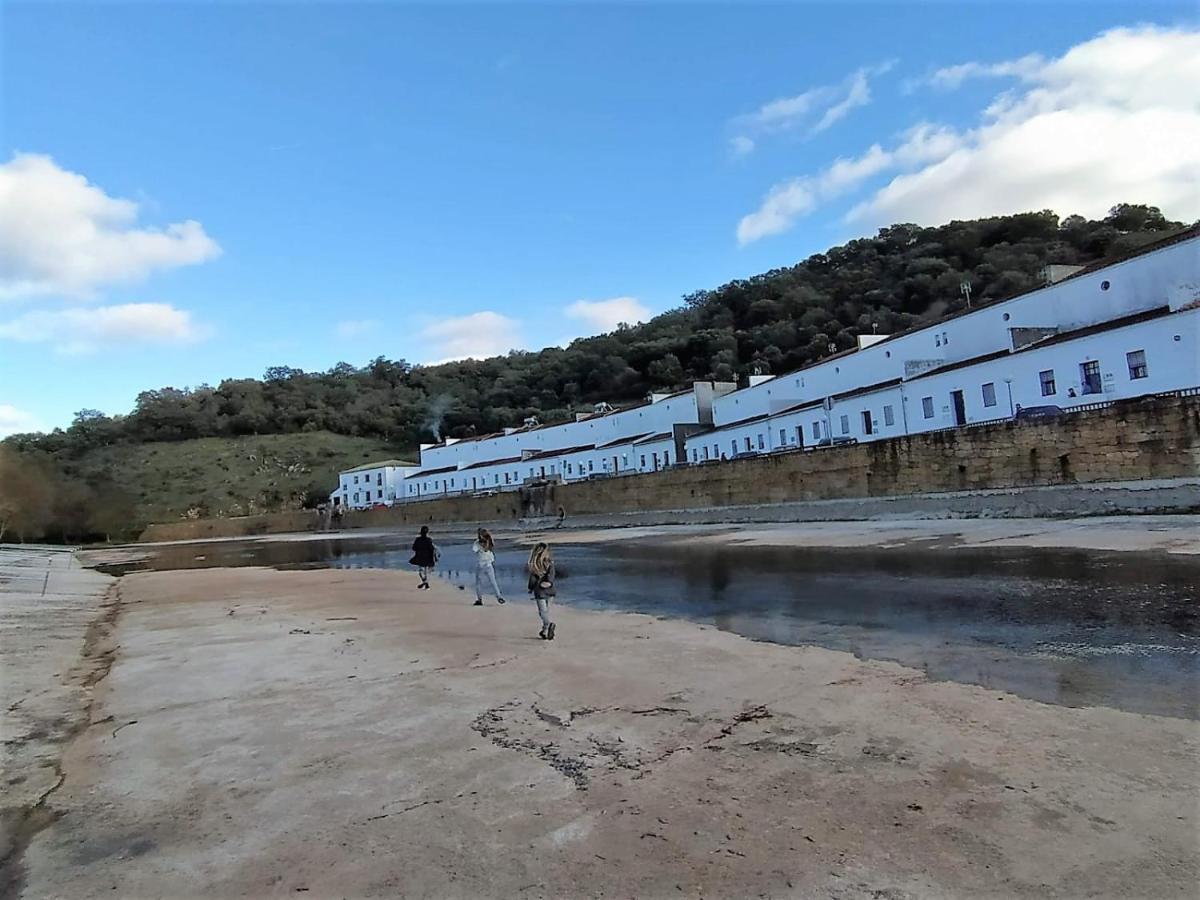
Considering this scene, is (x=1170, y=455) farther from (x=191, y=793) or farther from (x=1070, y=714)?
(x=191, y=793)

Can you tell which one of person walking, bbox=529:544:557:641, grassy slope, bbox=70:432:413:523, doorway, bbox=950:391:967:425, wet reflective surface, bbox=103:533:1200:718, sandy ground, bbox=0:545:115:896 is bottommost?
wet reflective surface, bbox=103:533:1200:718

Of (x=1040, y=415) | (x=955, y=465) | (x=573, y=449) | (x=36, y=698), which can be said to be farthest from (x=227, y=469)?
(x=36, y=698)

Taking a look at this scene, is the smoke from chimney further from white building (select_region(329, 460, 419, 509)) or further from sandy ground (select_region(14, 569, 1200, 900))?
sandy ground (select_region(14, 569, 1200, 900))

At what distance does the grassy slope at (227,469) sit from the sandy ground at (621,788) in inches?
3456

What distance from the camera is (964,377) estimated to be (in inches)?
1261

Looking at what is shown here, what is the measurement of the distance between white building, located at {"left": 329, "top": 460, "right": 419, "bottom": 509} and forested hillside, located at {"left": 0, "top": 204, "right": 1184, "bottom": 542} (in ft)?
32.6

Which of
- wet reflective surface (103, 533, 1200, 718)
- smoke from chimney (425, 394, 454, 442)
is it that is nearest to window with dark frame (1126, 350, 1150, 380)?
wet reflective surface (103, 533, 1200, 718)

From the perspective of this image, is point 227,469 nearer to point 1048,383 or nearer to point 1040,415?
point 1048,383

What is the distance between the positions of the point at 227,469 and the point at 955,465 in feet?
343

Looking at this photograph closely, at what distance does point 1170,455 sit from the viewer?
1927 centimetres

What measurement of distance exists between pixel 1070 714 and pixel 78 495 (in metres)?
80.2

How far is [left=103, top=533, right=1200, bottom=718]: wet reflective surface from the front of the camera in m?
5.89

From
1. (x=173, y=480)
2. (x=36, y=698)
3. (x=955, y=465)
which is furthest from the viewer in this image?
(x=173, y=480)

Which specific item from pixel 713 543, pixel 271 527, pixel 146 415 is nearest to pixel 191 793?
pixel 713 543
